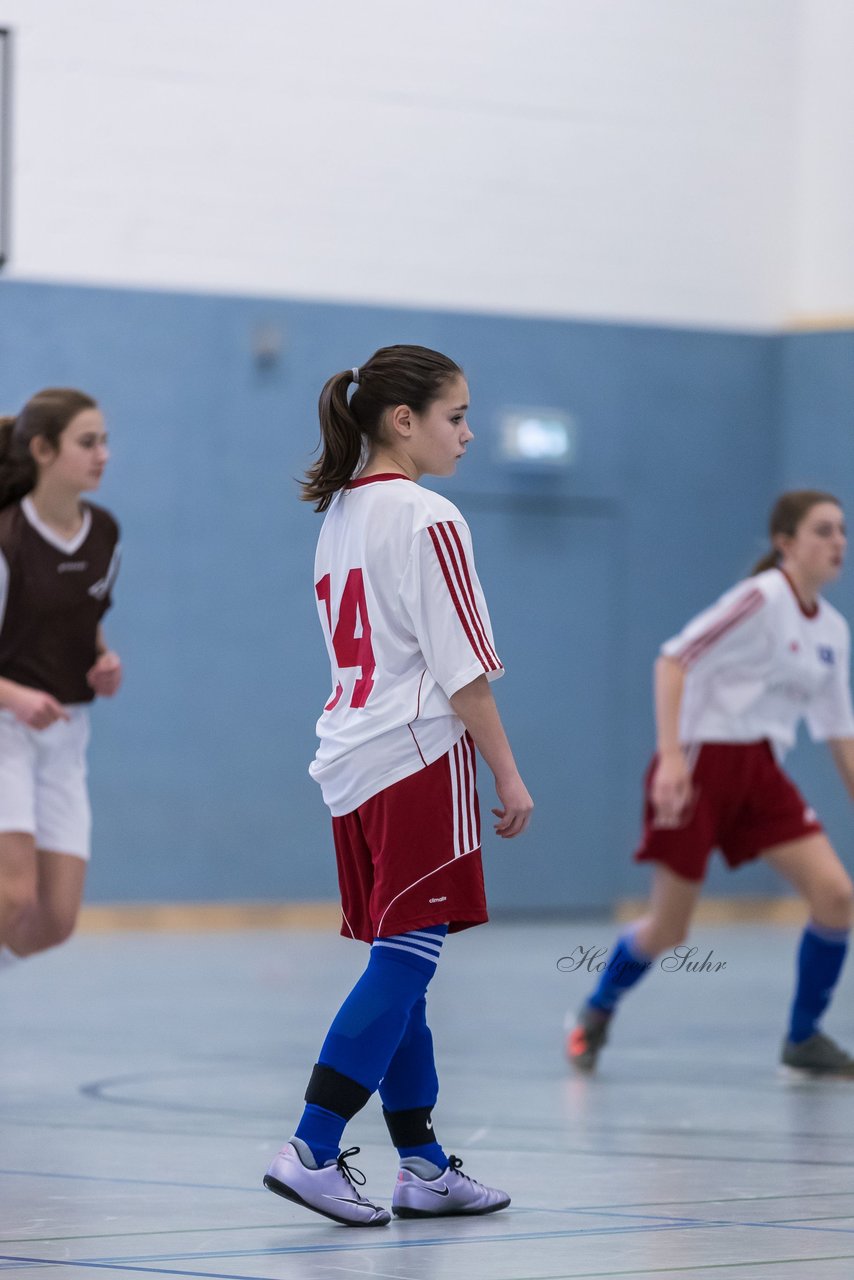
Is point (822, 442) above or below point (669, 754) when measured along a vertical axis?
above

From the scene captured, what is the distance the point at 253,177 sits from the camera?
10.7 meters

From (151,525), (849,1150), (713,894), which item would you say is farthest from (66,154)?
(849,1150)

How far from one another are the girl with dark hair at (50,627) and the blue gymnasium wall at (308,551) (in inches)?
213

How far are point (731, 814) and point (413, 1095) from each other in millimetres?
2344

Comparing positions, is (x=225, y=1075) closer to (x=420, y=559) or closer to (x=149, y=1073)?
(x=149, y=1073)

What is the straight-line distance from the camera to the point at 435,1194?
350 cm

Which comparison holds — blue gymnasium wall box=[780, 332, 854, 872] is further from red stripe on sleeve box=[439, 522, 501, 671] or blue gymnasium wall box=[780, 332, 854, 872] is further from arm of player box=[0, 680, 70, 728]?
red stripe on sleeve box=[439, 522, 501, 671]

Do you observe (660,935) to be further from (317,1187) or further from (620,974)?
(317,1187)

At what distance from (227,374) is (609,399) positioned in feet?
7.06

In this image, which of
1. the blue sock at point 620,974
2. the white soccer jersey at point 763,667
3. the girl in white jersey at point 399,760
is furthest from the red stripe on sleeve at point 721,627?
the girl in white jersey at point 399,760

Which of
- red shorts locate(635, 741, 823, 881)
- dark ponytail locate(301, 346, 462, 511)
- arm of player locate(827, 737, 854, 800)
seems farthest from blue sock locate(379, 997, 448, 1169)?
arm of player locate(827, 737, 854, 800)

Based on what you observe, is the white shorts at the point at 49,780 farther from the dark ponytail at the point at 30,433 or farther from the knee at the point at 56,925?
the dark ponytail at the point at 30,433

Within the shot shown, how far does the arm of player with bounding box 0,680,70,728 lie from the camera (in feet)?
14.8

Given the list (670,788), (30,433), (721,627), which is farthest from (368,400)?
(721,627)
